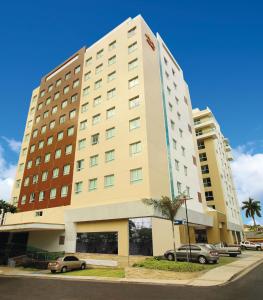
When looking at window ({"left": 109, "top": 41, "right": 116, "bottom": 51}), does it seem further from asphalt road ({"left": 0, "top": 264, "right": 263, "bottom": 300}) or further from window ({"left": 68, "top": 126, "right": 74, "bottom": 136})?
asphalt road ({"left": 0, "top": 264, "right": 263, "bottom": 300})

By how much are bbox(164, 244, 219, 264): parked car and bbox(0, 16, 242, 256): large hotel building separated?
1.49 metres

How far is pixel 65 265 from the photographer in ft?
85.1

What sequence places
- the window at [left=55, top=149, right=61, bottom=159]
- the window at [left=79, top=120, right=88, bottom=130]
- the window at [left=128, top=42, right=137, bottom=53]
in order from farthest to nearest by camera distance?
the window at [left=55, top=149, right=61, bottom=159] → the window at [left=79, top=120, right=88, bottom=130] → the window at [left=128, top=42, right=137, bottom=53]

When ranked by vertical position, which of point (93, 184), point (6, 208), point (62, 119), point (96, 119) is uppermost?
point (62, 119)

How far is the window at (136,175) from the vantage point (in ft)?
96.3

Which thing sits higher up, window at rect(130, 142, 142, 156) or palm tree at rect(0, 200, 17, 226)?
window at rect(130, 142, 142, 156)

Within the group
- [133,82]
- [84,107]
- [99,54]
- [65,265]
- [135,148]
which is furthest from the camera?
[99,54]

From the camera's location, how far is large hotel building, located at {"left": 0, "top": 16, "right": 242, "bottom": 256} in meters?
29.2

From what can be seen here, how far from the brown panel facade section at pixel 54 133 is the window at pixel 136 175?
36.5 ft

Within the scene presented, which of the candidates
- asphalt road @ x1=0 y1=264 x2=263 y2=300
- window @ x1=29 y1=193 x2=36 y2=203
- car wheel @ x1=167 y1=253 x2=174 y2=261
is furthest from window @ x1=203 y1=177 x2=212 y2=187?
asphalt road @ x1=0 y1=264 x2=263 y2=300

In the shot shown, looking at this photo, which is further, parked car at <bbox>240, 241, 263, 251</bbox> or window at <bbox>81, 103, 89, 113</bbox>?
parked car at <bbox>240, 241, 263, 251</bbox>

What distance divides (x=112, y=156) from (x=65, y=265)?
14.4 metres

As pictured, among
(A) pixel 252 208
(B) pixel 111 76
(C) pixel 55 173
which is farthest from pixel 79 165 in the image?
(A) pixel 252 208

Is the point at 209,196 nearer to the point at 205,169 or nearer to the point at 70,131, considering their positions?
the point at 205,169
